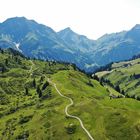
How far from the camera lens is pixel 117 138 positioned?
198125mm

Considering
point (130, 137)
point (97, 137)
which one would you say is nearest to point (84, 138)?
point (97, 137)

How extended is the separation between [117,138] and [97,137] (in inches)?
419

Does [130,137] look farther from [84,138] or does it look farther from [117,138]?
[84,138]

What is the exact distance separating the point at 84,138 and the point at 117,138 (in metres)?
17.5

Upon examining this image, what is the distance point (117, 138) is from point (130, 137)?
685cm

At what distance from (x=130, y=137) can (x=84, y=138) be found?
24.3 meters

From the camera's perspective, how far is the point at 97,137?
198 meters

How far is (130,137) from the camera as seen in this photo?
196750 millimetres

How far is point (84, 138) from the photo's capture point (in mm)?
199625

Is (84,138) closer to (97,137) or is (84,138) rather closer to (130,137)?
(97,137)

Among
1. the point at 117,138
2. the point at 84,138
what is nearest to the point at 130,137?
the point at 117,138
